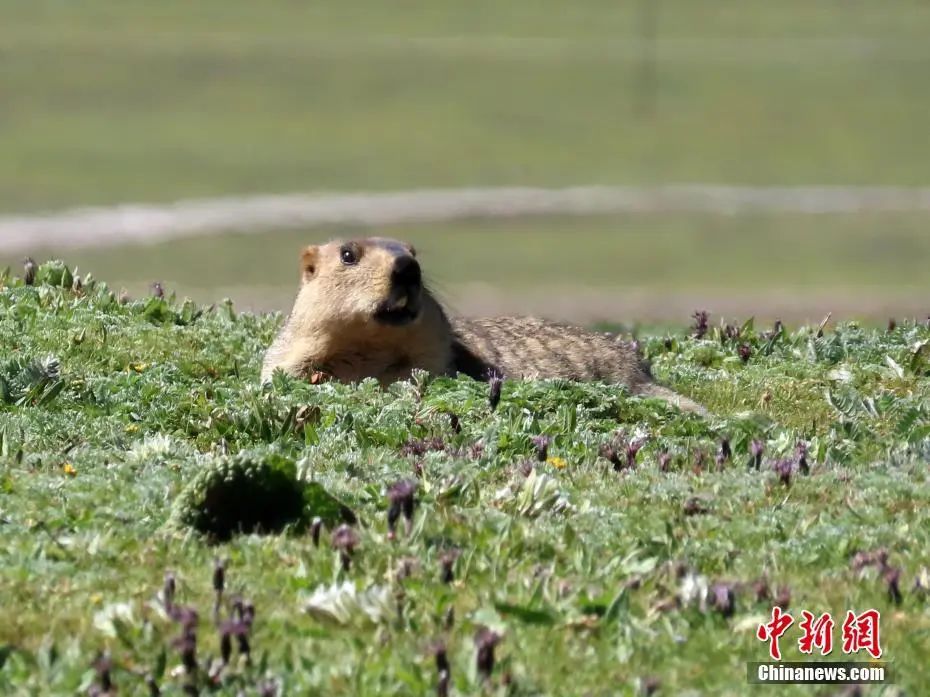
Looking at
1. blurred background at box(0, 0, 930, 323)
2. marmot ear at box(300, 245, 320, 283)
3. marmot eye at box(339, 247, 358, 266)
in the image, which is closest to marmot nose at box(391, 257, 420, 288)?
marmot eye at box(339, 247, 358, 266)

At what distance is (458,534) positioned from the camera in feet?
22.6

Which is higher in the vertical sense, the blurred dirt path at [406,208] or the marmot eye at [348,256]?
the blurred dirt path at [406,208]

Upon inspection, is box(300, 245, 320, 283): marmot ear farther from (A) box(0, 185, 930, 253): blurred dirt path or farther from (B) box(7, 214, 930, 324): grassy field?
(A) box(0, 185, 930, 253): blurred dirt path

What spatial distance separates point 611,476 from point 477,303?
28.2 metres

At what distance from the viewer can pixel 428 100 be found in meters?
66.8

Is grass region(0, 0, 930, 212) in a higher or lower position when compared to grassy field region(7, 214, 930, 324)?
higher

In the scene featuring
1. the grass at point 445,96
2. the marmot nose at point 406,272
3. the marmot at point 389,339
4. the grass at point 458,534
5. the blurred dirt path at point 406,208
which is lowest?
the grass at point 458,534

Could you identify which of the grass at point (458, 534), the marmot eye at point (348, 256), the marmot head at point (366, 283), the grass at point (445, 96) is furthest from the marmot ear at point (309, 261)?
the grass at point (445, 96)

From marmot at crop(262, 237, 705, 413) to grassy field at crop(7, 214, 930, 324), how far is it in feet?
68.0

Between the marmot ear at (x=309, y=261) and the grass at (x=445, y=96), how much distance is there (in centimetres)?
4136

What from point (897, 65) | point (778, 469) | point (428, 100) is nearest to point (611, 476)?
point (778, 469)

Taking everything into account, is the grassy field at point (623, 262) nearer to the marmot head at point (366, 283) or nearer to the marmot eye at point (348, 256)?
the marmot head at point (366, 283)

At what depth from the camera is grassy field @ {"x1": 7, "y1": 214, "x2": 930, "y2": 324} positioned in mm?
37656

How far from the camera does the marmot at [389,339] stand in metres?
10.9
